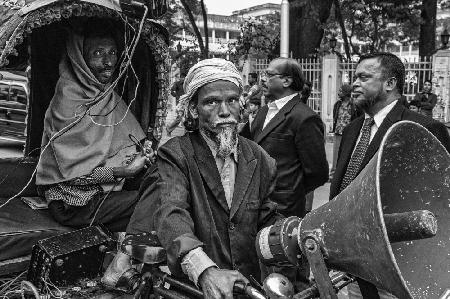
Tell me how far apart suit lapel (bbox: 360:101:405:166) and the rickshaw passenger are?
1.61 meters

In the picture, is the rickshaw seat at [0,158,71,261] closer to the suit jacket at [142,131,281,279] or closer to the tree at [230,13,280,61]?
the suit jacket at [142,131,281,279]

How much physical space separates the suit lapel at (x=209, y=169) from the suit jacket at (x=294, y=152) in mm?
1826

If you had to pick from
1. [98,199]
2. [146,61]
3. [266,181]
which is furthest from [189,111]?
[146,61]

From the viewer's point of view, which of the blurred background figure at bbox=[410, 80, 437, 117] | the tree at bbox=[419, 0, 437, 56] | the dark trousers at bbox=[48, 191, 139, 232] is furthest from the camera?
the tree at bbox=[419, 0, 437, 56]

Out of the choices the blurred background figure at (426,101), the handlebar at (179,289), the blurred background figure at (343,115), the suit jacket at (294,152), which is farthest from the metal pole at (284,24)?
the handlebar at (179,289)

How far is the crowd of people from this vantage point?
2.31 metres

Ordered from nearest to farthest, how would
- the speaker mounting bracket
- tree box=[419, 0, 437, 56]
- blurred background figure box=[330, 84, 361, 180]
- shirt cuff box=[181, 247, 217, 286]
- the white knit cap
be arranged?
the speaker mounting bracket, shirt cuff box=[181, 247, 217, 286], the white knit cap, blurred background figure box=[330, 84, 361, 180], tree box=[419, 0, 437, 56]

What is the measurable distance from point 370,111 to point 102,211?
2.02 m

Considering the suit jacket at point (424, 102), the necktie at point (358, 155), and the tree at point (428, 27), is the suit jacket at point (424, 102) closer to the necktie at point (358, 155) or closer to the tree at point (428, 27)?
the tree at point (428, 27)

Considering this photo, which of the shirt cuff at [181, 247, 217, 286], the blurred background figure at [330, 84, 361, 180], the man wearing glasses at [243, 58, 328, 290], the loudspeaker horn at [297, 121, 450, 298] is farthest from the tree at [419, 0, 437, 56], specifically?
the shirt cuff at [181, 247, 217, 286]

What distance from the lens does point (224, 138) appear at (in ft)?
7.93

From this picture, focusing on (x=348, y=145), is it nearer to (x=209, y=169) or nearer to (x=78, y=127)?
(x=209, y=169)

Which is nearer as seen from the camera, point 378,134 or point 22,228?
point 378,134

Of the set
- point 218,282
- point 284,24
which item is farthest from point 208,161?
point 284,24
